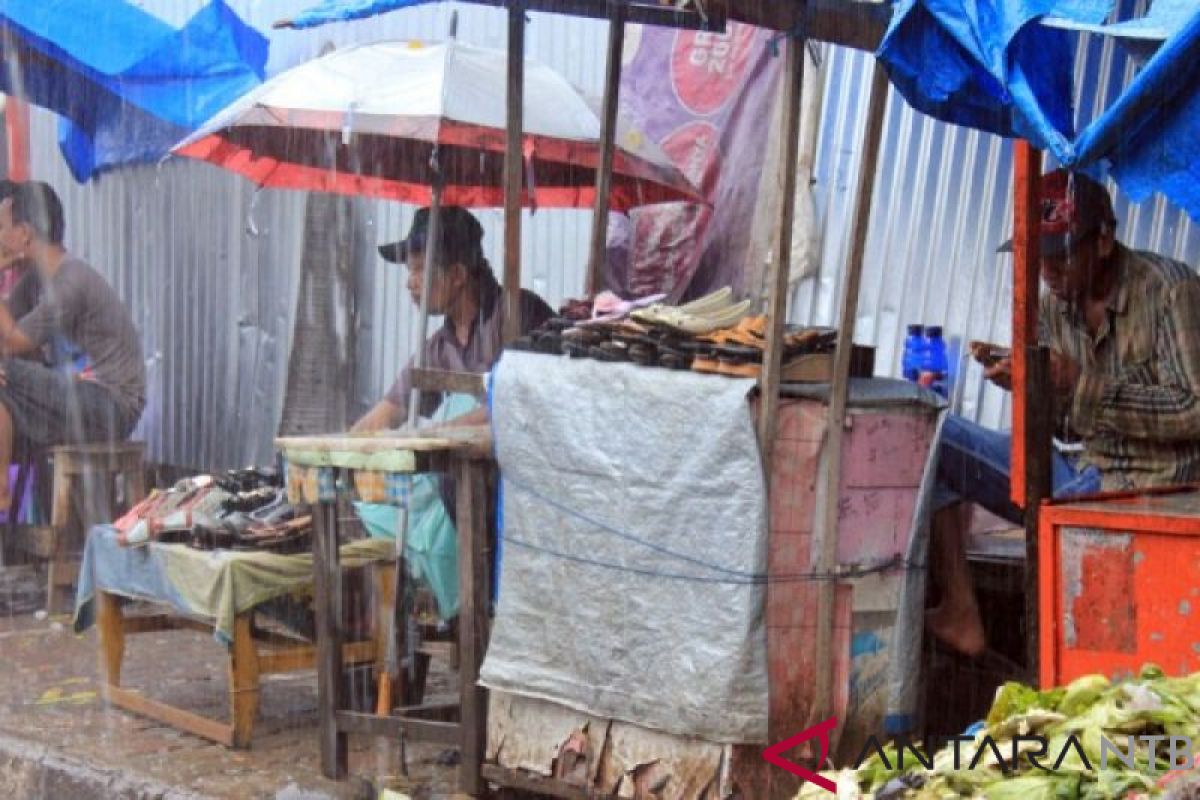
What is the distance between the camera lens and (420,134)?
6.57 meters

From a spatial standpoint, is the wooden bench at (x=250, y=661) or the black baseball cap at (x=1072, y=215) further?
the wooden bench at (x=250, y=661)

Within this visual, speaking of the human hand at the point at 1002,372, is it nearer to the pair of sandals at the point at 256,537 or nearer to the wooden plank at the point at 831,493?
the wooden plank at the point at 831,493

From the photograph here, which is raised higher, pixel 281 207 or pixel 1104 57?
pixel 1104 57

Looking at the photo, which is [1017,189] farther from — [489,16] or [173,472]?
[173,472]

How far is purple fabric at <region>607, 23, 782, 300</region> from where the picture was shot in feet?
25.3

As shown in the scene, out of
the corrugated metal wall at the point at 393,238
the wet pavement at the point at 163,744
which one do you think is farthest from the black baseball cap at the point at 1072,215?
the wet pavement at the point at 163,744

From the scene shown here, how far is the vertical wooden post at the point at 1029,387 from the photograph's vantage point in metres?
4.56

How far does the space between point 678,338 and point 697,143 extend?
9.83 ft

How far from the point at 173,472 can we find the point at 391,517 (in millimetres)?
5949

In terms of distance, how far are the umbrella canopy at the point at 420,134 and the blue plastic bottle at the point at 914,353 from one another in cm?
129

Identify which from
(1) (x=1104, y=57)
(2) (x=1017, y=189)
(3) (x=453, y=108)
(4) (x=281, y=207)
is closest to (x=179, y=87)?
(4) (x=281, y=207)

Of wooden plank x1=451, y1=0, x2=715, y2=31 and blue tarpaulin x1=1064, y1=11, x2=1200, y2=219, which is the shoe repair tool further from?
blue tarpaulin x1=1064, y1=11, x2=1200, y2=219

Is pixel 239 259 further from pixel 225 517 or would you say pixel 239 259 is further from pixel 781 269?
pixel 781 269

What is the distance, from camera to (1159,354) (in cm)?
510
